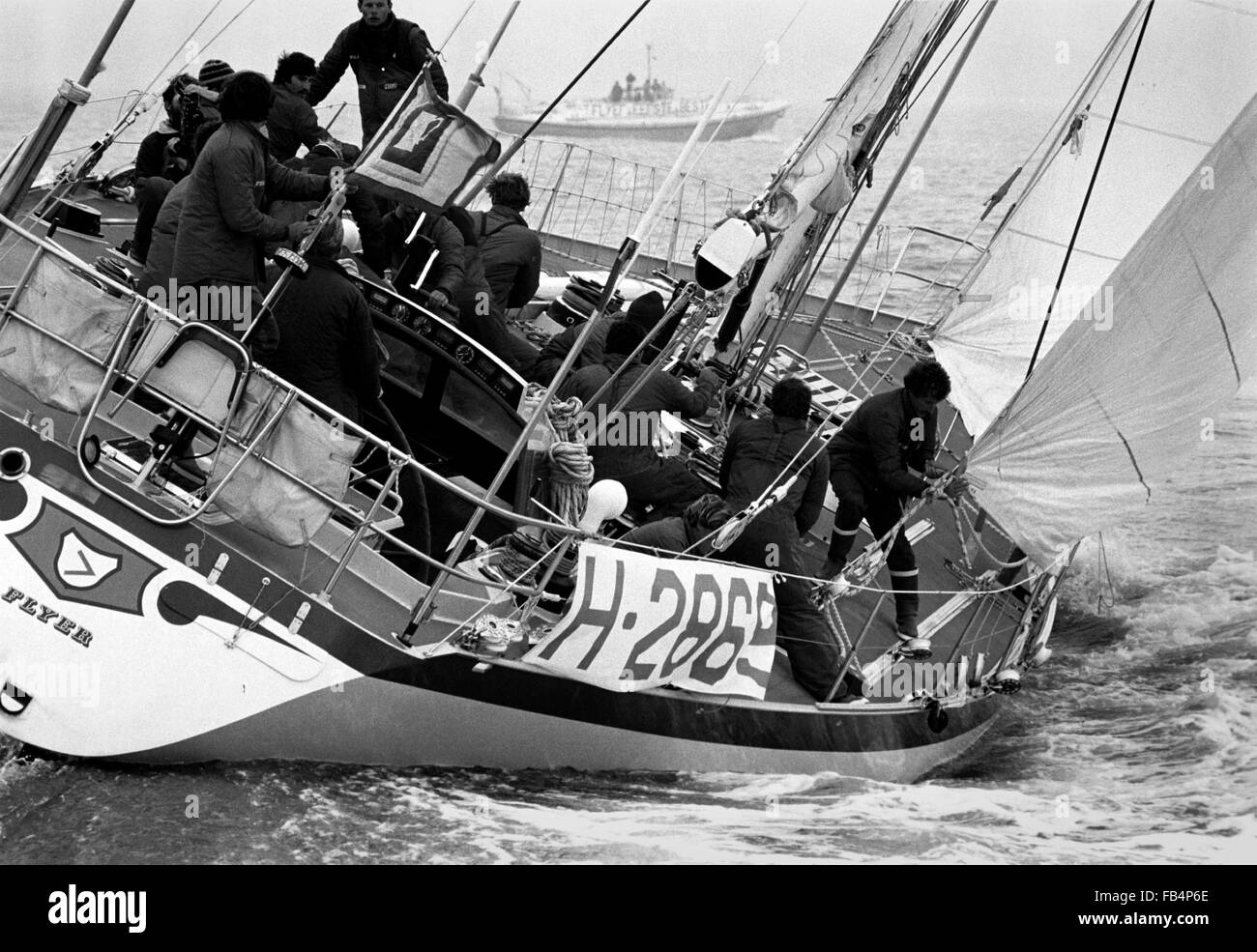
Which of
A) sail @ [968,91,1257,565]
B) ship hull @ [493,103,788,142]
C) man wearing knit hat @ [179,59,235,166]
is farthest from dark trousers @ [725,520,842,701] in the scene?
ship hull @ [493,103,788,142]

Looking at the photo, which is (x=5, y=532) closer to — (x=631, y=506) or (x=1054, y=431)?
(x=631, y=506)

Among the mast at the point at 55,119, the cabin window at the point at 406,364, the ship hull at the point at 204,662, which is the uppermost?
the mast at the point at 55,119

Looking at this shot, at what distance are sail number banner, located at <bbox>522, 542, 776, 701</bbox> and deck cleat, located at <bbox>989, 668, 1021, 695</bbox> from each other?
2.60 meters

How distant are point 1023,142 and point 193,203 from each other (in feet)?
131

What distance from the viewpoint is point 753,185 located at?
1438 inches

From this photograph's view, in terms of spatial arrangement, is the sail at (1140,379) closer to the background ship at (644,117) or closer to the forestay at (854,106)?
the forestay at (854,106)

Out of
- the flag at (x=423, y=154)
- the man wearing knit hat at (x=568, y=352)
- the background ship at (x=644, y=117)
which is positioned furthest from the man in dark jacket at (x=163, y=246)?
the background ship at (x=644, y=117)

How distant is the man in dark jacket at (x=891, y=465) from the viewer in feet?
29.3

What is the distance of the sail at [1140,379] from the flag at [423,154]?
329 cm

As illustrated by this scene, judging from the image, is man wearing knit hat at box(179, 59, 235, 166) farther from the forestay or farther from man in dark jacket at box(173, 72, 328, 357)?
the forestay

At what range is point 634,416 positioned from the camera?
873 centimetres

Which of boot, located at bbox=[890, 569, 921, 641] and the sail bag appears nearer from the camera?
the sail bag

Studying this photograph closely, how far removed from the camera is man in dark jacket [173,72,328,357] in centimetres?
725

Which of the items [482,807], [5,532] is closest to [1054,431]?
[482,807]
